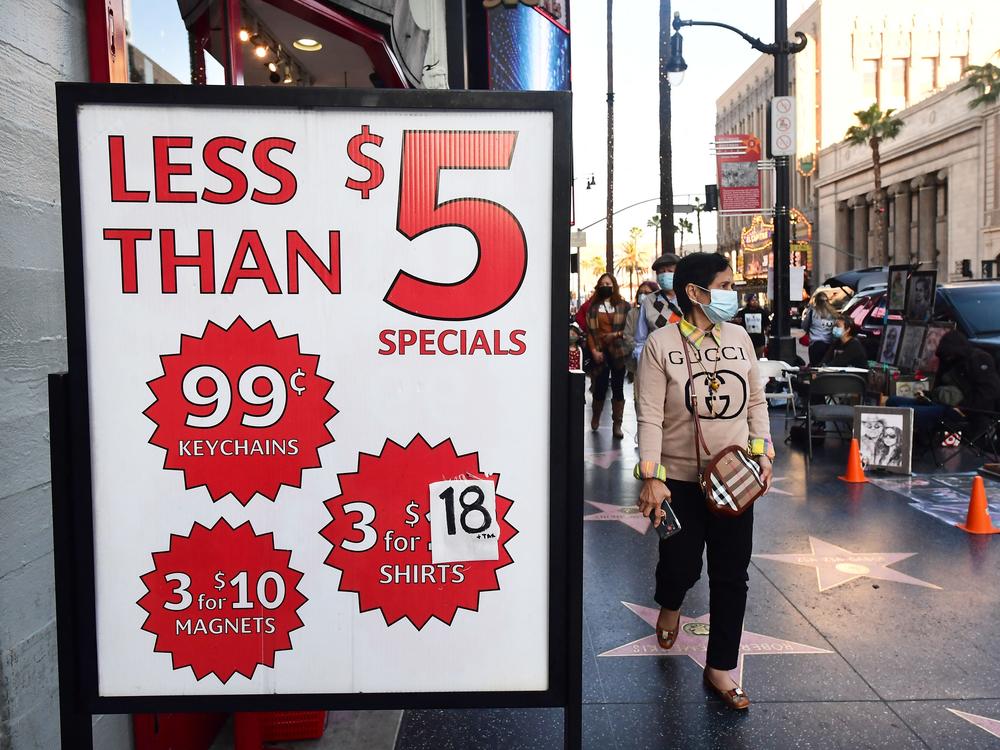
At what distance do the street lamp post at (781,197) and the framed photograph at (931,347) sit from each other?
6453mm

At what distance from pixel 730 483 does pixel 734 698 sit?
100 centimetres

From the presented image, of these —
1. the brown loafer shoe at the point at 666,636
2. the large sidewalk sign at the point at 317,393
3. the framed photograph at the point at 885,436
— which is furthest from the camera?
the framed photograph at the point at 885,436

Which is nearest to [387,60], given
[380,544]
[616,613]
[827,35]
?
[616,613]

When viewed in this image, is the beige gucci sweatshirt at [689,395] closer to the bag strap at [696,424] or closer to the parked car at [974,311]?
the bag strap at [696,424]

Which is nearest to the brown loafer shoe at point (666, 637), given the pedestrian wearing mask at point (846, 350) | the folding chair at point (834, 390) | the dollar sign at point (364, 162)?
the dollar sign at point (364, 162)

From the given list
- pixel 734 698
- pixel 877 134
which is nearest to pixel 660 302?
pixel 734 698

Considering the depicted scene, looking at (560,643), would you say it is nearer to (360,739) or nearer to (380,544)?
(380,544)

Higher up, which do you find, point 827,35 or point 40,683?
point 827,35

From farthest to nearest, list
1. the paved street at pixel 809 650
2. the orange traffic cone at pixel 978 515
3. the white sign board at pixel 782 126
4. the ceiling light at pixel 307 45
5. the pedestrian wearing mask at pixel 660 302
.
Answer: the white sign board at pixel 782 126 < the pedestrian wearing mask at pixel 660 302 < the orange traffic cone at pixel 978 515 < the ceiling light at pixel 307 45 < the paved street at pixel 809 650

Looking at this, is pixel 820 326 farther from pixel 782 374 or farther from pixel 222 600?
pixel 222 600

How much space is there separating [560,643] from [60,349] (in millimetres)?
1842

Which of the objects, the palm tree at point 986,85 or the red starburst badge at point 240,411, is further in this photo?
the palm tree at point 986,85

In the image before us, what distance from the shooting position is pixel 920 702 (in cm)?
411

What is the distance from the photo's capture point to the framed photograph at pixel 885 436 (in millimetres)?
9117
